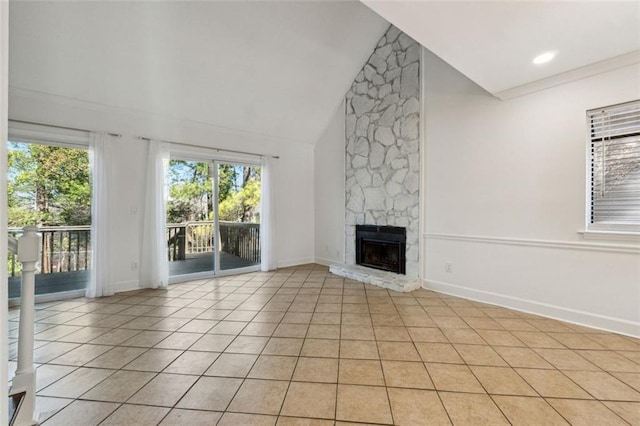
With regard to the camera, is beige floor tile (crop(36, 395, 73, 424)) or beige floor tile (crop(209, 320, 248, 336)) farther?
beige floor tile (crop(209, 320, 248, 336))

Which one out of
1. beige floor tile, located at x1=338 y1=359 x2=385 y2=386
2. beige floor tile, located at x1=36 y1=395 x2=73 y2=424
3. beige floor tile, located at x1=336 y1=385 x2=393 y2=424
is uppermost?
beige floor tile, located at x1=338 y1=359 x2=385 y2=386

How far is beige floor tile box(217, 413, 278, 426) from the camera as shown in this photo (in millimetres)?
1498

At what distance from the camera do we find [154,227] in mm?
4062

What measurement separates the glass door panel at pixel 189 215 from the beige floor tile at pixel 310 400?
354cm

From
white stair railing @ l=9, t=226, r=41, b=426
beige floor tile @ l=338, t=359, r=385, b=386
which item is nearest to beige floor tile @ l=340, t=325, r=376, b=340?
beige floor tile @ l=338, t=359, r=385, b=386

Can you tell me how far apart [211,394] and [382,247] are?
342 centimetres

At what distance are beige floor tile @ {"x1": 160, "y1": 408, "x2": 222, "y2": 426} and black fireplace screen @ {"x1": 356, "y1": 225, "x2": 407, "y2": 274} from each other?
3.33 metres

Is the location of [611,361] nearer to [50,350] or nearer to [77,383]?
[77,383]

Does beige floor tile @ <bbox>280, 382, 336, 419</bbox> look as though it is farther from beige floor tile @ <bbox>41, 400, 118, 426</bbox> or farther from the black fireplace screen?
the black fireplace screen

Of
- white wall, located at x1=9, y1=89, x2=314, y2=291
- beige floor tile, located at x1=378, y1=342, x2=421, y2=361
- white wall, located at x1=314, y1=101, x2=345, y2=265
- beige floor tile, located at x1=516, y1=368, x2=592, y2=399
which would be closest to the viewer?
beige floor tile, located at x1=516, y1=368, x2=592, y2=399

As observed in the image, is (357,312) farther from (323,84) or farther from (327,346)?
(323,84)

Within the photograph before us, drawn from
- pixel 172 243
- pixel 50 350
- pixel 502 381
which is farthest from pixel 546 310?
pixel 172 243

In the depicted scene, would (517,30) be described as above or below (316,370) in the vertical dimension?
above

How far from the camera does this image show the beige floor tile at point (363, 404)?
1.53 m
